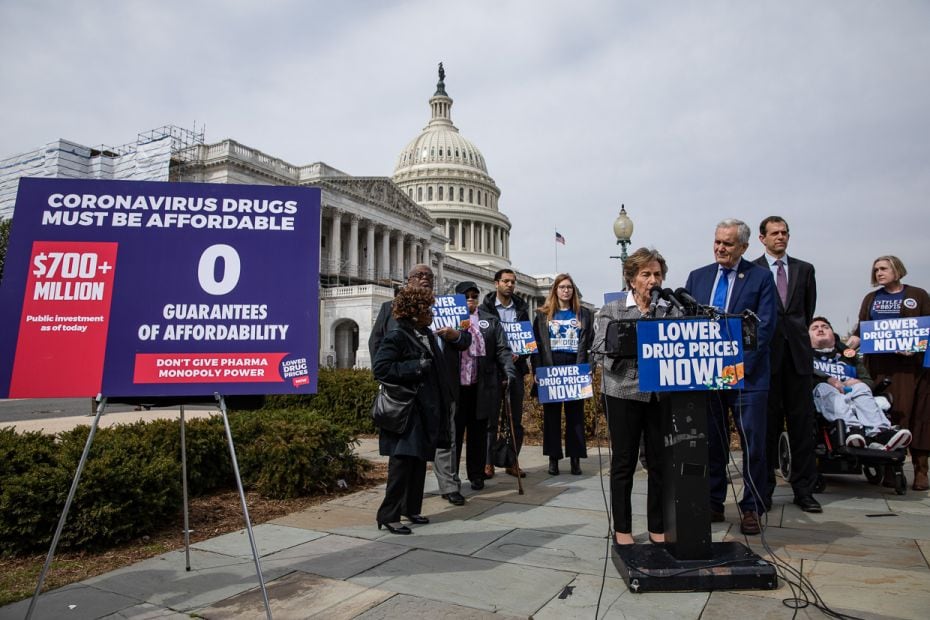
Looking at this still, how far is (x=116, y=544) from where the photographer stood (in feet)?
14.5

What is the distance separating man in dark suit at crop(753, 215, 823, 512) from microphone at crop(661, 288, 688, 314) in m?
1.70

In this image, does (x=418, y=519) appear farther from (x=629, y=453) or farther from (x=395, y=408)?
(x=629, y=453)

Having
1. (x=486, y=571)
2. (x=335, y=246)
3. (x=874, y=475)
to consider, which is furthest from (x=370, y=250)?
(x=486, y=571)

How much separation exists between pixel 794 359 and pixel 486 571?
3.14 m

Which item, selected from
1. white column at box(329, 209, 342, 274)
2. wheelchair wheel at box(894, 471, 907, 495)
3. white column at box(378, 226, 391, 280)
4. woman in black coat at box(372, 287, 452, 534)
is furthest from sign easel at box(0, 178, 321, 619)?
white column at box(378, 226, 391, 280)

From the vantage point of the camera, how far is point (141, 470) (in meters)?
4.65

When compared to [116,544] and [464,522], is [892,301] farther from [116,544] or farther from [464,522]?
[116,544]

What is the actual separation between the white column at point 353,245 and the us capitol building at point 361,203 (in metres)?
0.10

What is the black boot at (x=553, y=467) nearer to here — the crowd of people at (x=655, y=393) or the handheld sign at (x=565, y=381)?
the crowd of people at (x=655, y=393)

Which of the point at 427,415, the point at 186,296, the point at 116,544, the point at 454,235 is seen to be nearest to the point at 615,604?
the point at 427,415

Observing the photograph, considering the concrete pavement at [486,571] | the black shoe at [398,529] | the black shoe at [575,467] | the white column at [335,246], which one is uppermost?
the white column at [335,246]

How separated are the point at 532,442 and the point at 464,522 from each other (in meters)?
4.99

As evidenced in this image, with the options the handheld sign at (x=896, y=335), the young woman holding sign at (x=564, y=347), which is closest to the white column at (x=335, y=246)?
the young woman holding sign at (x=564, y=347)

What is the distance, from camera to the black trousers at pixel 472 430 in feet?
20.0
